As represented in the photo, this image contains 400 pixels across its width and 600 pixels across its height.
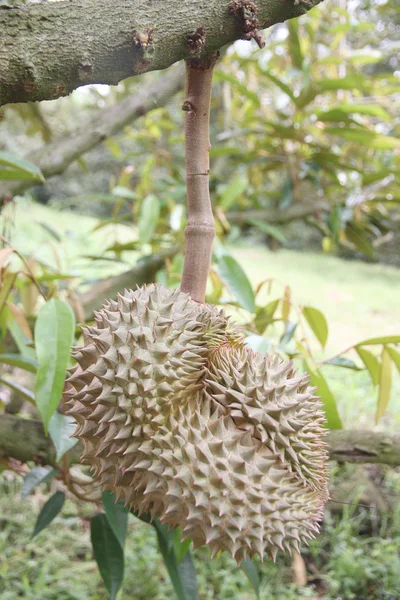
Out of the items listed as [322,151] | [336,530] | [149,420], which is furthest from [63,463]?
[322,151]

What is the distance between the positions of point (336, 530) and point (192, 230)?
4.87 feet

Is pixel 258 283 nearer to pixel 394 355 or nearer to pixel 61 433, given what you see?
pixel 394 355

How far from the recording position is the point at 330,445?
3.01 feet

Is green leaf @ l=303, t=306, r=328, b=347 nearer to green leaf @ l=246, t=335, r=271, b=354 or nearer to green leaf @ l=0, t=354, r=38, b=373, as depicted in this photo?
green leaf @ l=246, t=335, r=271, b=354

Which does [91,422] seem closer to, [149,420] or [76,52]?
[149,420]

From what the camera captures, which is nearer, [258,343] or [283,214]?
[258,343]

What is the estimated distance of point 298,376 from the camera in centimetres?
64

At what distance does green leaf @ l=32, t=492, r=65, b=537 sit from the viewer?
1.04 metres

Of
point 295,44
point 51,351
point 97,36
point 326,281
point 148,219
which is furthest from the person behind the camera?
point 326,281

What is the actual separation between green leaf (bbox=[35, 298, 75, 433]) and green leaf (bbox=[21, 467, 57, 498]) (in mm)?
262

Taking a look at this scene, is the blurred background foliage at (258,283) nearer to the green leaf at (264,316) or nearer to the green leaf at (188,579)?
the green leaf at (264,316)

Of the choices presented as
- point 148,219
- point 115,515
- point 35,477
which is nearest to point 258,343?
point 115,515

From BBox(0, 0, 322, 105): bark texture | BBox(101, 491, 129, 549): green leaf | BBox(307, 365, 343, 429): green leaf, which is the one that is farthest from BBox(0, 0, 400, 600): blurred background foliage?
BBox(0, 0, 322, 105): bark texture

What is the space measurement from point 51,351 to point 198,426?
316 mm
